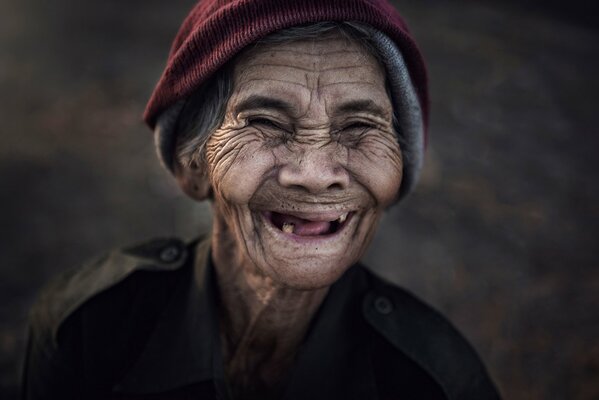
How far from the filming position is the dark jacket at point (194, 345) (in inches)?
85.1

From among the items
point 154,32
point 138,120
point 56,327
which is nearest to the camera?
point 56,327

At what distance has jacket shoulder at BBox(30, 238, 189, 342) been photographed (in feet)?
7.35

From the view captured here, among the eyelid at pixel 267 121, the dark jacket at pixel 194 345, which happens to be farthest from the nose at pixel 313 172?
the dark jacket at pixel 194 345

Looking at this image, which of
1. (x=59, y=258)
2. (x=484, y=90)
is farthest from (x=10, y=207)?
(x=484, y=90)

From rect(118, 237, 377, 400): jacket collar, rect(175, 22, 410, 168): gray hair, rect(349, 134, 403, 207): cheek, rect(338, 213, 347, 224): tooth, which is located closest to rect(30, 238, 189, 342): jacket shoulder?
rect(118, 237, 377, 400): jacket collar

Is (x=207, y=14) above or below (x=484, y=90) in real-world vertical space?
above

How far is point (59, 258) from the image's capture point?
13.6ft

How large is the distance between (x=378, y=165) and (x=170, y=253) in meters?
1.03

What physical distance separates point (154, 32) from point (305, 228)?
17.9 feet

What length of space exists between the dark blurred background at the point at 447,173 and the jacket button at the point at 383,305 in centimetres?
177

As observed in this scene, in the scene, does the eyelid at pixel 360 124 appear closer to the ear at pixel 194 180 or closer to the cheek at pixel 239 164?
the cheek at pixel 239 164

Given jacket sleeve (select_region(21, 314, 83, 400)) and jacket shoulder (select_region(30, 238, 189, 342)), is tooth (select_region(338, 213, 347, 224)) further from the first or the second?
jacket sleeve (select_region(21, 314, 83, 400))

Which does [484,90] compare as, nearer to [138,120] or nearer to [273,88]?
[138,120]

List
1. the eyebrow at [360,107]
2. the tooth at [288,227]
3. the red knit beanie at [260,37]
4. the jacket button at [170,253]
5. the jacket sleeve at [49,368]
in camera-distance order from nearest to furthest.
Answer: the red knit beanie at [260,37]
the eyebrow at [360,107]
the tooth at [288,227]
the jacket sleeve at [49,368]
the jacket button at [170,253]
